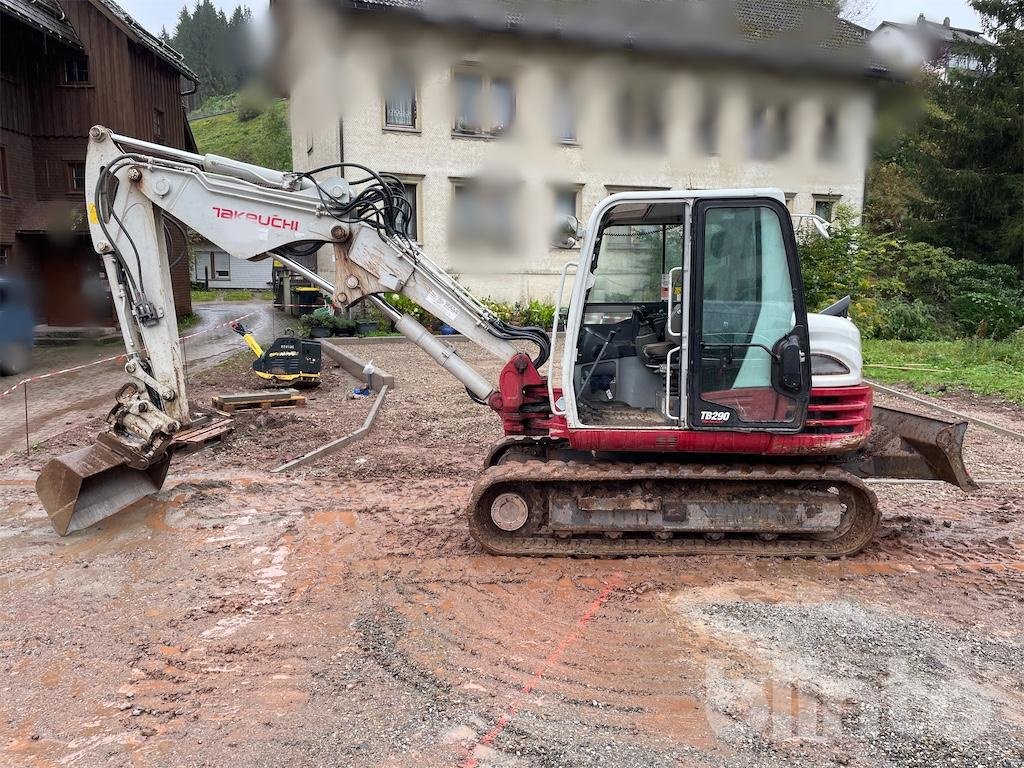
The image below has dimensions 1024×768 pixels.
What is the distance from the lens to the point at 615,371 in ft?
19.1

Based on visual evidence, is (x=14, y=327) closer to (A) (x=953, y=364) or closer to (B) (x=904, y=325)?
(A) (x=953, y=364)

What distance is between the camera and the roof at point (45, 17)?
17.8m

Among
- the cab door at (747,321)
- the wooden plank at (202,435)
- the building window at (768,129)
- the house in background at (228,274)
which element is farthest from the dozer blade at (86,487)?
the house in background at (228,274)

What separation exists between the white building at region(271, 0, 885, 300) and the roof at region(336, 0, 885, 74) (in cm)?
5

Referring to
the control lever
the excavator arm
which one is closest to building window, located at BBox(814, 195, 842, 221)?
the control lever

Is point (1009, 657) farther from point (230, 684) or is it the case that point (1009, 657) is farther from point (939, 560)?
point (230, 684)

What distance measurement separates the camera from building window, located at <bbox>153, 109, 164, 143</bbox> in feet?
74.9

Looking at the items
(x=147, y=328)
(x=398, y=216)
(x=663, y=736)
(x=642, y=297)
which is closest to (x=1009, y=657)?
(x=663, y=736)

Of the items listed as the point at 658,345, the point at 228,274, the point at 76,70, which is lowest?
the point at 658,345

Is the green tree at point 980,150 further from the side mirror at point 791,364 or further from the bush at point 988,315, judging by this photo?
the side mirror at point 791,364

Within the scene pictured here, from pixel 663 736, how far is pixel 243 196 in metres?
4.89

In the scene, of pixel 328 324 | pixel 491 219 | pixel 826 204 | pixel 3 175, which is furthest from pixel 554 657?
pixel 826 204

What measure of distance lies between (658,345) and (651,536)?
1.41 meters

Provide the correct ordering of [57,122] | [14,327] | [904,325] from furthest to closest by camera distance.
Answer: [57,122]
[904,325]
[14,327]
